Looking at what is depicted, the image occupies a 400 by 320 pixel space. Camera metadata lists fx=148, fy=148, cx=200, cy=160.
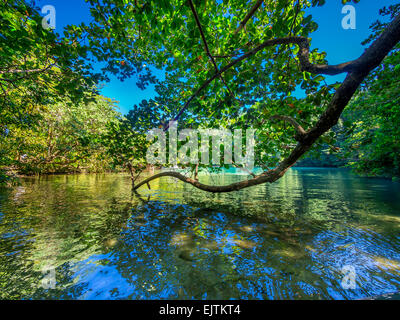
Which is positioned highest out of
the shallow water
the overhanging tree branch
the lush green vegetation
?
the lush green vegetation

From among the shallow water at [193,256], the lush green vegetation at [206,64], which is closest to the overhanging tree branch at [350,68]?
the lush green vegetation at [206,64]

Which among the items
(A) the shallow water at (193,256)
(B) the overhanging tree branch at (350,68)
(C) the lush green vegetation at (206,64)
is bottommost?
(A) the shallow water at (193,256)

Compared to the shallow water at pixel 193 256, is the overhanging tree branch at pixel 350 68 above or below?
above

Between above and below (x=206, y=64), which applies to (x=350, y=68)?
below

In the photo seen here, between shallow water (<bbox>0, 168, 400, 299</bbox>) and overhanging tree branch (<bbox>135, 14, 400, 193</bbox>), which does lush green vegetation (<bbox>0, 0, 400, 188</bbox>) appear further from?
shallow water (<bbox>0, 168, 400, 299</bbox>)

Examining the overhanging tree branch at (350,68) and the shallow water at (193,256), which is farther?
the shallow water at (193,256)

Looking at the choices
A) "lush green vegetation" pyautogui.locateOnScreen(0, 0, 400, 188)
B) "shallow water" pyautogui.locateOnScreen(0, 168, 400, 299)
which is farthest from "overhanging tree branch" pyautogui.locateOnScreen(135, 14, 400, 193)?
"shallow water" pyautogui.locateOnScreen(0, 168, 400, 299)

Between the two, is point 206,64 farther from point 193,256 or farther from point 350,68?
point 193,256

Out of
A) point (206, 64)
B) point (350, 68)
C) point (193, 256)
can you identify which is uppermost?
point (206, 64)

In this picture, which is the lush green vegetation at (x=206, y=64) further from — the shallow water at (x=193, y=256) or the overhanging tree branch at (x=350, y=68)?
the shallow water at (x=193, y=256)

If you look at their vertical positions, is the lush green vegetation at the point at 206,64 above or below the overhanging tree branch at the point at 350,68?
above

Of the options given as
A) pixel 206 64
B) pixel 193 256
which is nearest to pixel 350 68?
pixel 206 64

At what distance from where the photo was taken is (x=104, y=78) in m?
5.15

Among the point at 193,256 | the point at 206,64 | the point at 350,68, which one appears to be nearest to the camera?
the point at 350,68
